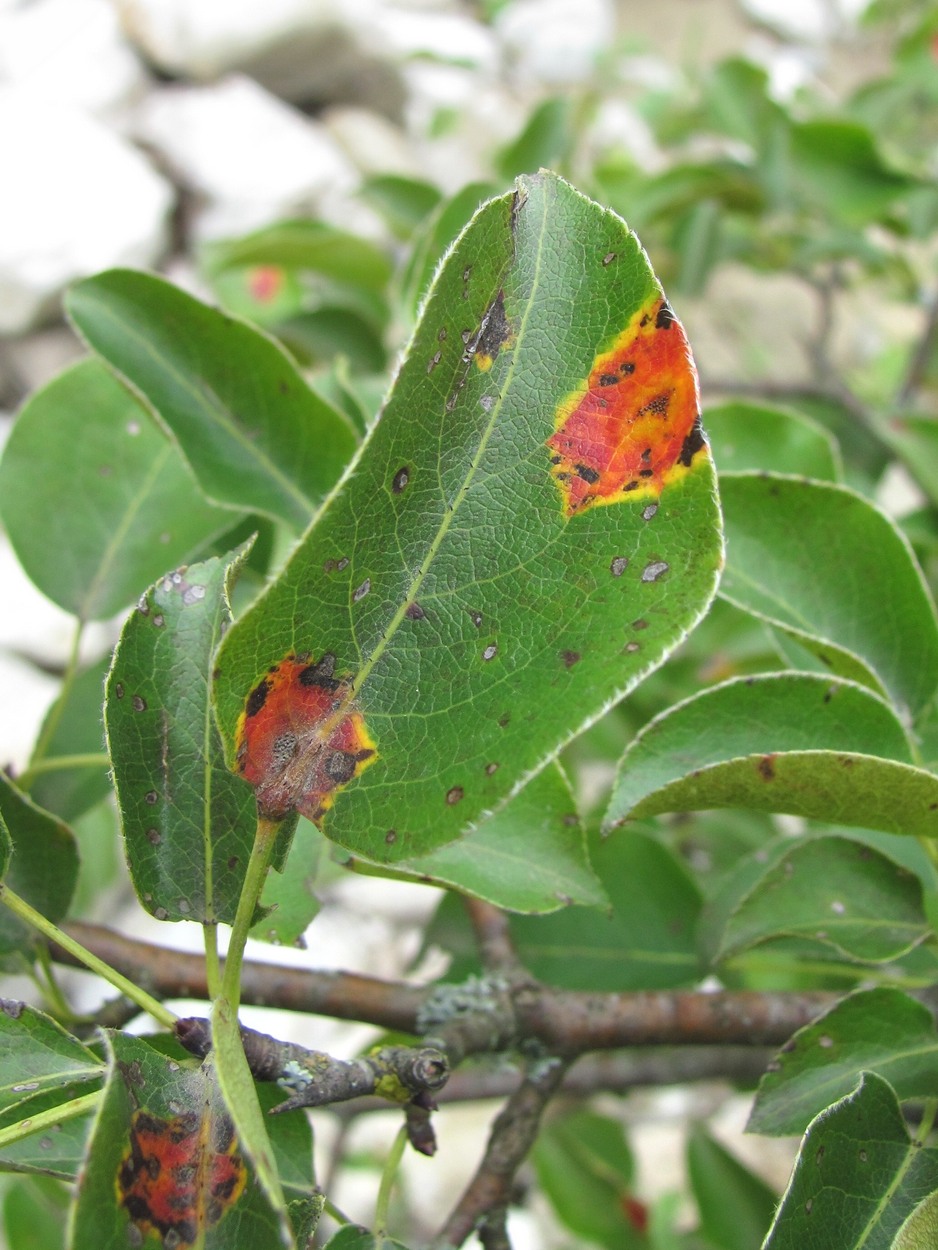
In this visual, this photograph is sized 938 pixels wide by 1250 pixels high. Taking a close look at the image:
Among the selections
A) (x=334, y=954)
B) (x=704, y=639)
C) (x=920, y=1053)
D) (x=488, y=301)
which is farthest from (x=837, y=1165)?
(x=334, y=954)

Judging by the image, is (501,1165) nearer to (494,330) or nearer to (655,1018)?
(655,1018)

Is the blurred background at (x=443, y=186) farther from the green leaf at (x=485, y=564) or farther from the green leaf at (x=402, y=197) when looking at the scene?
the green leaf at (x=485, y=564)

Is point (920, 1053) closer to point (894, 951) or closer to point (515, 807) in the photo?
point (894, 951)

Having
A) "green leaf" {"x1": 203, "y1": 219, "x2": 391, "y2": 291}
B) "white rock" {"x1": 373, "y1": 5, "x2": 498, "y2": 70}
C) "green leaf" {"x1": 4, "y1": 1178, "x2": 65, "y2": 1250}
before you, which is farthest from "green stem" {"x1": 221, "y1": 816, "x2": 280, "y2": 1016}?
"white rock" {"x1": 373, "y1": 5, "x2": 498, "y2": 70}

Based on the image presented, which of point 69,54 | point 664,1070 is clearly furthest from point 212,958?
point 69,54

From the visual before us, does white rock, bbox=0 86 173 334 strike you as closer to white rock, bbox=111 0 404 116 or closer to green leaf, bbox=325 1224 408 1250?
white rock, bbox=111 0 404 116

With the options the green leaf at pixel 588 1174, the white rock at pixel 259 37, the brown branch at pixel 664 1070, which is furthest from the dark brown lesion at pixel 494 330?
the white rock at pixel 259 37
